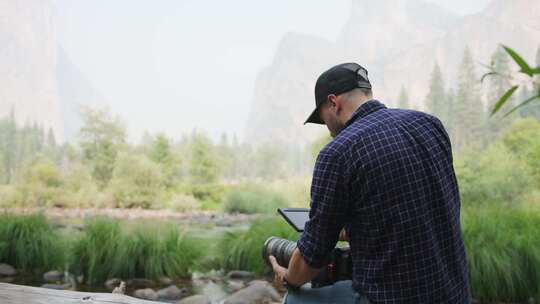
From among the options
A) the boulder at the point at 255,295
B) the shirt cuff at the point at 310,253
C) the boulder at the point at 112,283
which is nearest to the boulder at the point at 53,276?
the boulder at the point at 112,283

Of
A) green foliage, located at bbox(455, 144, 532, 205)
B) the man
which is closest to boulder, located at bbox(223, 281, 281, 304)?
the man

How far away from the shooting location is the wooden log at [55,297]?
4.66 ft

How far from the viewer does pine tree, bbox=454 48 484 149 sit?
12.3 m

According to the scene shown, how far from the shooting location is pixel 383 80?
20328 mm

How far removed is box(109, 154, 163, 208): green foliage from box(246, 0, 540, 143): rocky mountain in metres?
7.67

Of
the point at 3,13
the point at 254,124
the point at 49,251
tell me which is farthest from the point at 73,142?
the point at 254,124

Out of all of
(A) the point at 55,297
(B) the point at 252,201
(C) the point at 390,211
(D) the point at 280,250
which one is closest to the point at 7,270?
(A) the point at 55,297

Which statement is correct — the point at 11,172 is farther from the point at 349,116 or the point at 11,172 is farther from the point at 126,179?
the point at 349,116

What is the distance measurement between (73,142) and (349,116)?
46.9ft

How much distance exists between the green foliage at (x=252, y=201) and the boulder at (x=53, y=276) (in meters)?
7.19

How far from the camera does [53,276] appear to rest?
4.17m

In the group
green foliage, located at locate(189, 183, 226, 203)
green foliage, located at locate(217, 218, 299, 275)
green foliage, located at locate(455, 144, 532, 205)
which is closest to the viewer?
green foliage, located at locate(217, 218, 299, 275)

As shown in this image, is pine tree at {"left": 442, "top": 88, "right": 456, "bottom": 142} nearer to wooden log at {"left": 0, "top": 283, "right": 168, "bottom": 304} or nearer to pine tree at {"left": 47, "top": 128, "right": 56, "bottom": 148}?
pine tree at {"left": 47, "top": 128, "right": 56, "bottom": 148}

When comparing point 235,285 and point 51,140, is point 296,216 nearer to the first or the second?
point 235,285
